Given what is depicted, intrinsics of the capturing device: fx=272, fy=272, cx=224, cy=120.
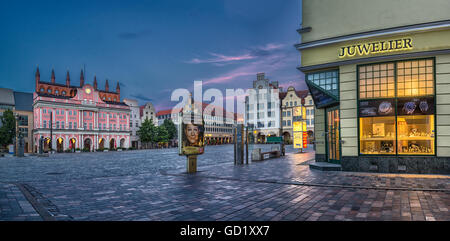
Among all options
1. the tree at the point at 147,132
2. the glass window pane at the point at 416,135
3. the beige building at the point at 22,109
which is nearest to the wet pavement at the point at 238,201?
the glass window pane at the point at 416,135

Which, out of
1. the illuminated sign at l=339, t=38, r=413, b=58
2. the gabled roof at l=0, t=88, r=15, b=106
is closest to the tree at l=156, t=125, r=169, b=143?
the gabled roof at l=0, t=88, r=15, b=106

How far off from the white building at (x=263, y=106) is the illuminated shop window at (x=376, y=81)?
6831 centimetres

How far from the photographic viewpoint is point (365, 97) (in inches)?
544

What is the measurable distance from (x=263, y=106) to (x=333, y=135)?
68.8 meters

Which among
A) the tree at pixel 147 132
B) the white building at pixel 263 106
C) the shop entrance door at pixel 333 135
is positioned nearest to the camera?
the shop entrance door at pixel 333 135

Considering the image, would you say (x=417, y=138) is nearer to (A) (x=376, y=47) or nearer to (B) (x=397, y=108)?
(B) (x=397, y=108)

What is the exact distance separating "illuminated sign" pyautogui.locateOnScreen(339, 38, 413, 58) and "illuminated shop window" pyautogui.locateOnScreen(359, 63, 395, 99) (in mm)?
→ 729

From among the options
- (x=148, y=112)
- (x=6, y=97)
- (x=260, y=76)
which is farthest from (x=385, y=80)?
(x=6, y=97)

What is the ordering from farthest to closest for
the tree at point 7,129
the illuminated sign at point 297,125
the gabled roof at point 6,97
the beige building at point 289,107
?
the beige building at point 289,107, the gabled roof at point 6,97, the tree at point 7,129, the illuminated sign at point 297,125

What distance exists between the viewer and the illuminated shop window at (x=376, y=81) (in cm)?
1341

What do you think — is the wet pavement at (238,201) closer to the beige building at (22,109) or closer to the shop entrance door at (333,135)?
the shop entrance door at (333,135)

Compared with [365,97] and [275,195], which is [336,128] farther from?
[275,195]

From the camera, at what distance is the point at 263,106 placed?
83.7 m
